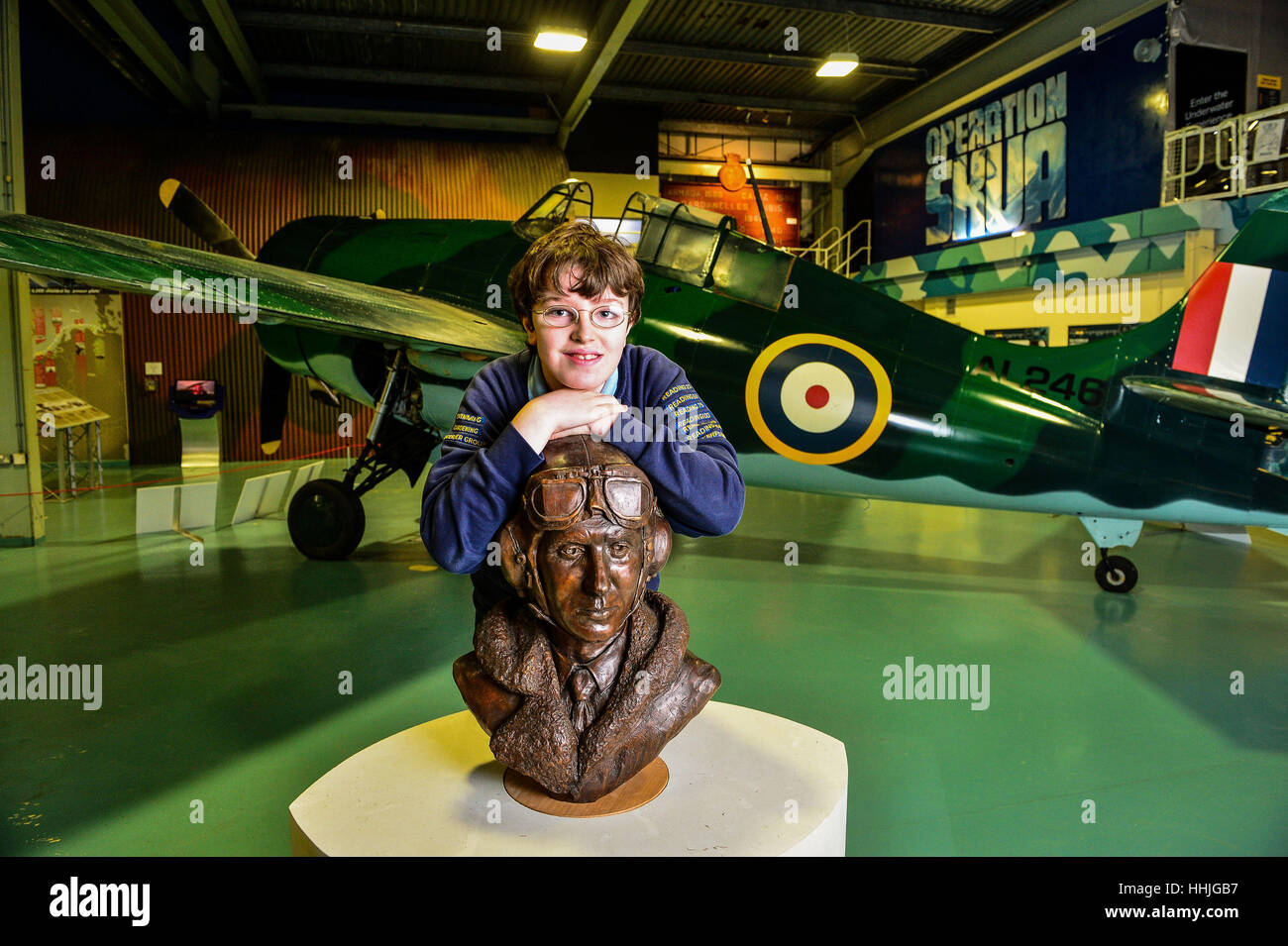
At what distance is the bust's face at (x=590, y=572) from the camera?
140 cm

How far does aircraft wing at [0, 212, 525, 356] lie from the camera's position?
2287 millimetres

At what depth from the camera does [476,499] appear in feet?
4.52

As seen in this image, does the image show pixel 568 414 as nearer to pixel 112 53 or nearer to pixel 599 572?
pixel 599 572

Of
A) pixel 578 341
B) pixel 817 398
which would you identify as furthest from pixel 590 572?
pixel 817 398

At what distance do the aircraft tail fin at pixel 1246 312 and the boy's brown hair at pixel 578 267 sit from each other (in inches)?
163

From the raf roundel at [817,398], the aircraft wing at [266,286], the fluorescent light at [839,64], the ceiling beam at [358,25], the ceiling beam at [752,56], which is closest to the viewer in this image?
the aircraft wing at [266,286]

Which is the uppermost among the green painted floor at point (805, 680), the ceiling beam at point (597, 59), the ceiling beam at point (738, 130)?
the ceiling beam at point (738, 130)

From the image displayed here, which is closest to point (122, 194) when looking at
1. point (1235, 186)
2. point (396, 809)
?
point (396, 809)

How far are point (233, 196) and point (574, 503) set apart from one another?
12.2 meters

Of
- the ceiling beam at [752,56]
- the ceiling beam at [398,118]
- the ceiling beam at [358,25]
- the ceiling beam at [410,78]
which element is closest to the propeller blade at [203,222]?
the ceiling beam at [358,25]

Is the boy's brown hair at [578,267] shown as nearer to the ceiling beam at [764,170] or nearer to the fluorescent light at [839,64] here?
the fluorescent light at [839,64]

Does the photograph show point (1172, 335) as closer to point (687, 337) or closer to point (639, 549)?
point (687, 337)

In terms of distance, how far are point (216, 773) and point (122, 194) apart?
37.3 feet

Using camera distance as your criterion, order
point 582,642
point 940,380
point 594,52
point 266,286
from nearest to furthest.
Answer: point 582,642 → point 266,286 → point 940,380 → point 594,52
